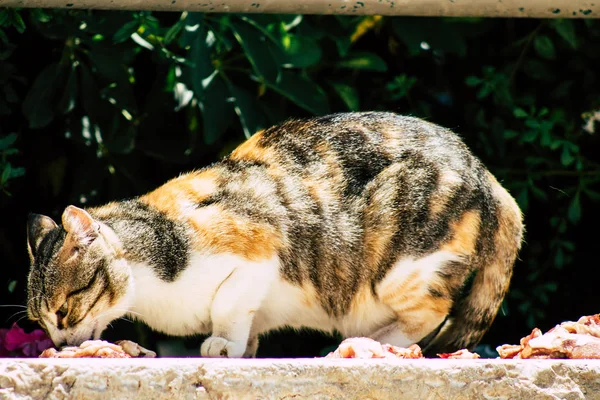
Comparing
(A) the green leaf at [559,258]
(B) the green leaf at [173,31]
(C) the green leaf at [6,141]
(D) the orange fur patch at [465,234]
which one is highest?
(B) the green leaf at [173,31]

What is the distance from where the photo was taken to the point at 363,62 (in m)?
3.51

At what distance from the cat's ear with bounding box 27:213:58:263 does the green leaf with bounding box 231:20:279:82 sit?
893 mm

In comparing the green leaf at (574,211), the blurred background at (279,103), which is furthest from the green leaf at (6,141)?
the green leaf at (574,211)

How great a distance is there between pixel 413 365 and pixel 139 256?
95 cm

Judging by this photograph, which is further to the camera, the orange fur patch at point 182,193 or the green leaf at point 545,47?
the green leaf at point 545,47

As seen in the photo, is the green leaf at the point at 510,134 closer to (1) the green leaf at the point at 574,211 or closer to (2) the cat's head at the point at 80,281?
(1) the green leaf at the point at 574,211

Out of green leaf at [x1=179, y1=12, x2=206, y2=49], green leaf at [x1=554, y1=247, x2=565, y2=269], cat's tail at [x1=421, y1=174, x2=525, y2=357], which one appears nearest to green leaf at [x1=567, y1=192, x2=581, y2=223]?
green leaf at [x1=554, y1=247, x2=565, y2=269]

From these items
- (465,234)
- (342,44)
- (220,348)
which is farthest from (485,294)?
(342,44)

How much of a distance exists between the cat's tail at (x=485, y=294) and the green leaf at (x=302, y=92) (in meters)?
0.76

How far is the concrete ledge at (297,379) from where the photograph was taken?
1.82m

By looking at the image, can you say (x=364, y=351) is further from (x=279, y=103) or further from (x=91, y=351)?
(x=279, y=103)

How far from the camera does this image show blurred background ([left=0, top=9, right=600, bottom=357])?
3.16 metres

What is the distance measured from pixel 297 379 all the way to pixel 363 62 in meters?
1.93

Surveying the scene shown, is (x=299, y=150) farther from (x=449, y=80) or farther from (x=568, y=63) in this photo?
(x=568, y=63)
